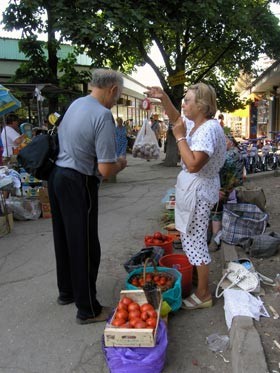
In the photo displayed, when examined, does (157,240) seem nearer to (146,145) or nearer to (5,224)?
(5,224)

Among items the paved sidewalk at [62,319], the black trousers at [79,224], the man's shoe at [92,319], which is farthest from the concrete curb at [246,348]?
the black trousers at [79,224]

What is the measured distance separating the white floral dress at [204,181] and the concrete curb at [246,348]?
58cm

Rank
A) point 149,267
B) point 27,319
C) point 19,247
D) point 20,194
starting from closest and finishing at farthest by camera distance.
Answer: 1. point 27,319
2. point 149,267
3. point 19,247
4. point 20,194

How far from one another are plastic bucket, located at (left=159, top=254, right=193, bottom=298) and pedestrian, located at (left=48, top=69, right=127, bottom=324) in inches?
34.4

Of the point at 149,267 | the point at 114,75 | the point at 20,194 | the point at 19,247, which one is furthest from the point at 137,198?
the point at 114,75

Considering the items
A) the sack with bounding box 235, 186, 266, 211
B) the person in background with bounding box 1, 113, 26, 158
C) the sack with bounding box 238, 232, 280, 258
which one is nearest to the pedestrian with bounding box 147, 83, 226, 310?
the sack with bounding box 238, 232, 280, 258

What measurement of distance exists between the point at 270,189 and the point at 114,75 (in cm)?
642

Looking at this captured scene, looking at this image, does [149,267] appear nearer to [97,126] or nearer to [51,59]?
[97,126]

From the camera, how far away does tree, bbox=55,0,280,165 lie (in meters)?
8.24

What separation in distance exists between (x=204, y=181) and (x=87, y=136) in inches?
38.4

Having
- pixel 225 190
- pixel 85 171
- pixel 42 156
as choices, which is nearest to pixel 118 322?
pixel 85 171

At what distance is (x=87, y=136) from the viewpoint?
2.81 metres

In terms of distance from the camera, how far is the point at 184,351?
9.34 feet

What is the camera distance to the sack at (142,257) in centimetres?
369
